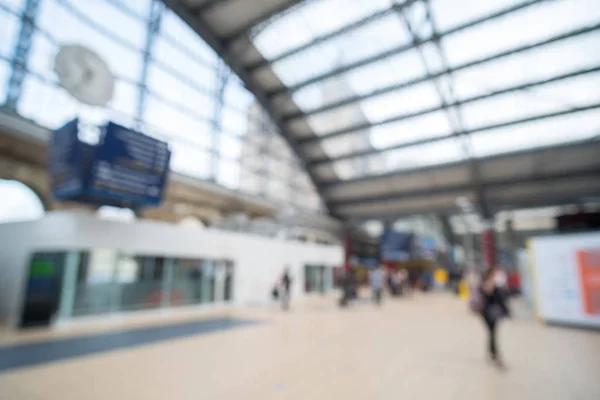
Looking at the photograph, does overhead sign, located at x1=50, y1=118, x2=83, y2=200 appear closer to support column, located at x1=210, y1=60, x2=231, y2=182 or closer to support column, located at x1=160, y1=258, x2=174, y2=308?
support column, located at x1=160, y1=258, x2=174, y2=308

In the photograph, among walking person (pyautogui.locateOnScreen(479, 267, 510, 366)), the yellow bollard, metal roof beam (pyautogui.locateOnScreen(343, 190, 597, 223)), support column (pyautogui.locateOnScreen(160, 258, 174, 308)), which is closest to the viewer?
walking person (pyautogui.locateOnScreen(479, 267, 510, 366))

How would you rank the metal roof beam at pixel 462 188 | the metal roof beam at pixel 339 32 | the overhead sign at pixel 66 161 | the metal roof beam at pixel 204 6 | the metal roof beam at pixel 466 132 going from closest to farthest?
the overhead sign at pixel 66 161
the metal roof beam at pixel 339 32
the metal roof beam at pixel 466 132
the metal roof beam at pixel 204 6
the metal roof beam at pixel 462 188

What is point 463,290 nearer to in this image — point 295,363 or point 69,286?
point 295,363

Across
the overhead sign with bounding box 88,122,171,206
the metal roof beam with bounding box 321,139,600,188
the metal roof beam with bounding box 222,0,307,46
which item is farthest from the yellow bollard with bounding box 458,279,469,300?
the metal roof beam with bounding box 222,0,307,46

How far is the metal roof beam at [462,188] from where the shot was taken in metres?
18.9

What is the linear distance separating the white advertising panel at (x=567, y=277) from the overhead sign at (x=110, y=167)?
1160cm

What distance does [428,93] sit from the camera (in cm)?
1834

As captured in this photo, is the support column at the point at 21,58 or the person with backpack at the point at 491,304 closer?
the person with backpack at the point at 491,304

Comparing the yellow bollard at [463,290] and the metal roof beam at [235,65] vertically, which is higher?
the metal roof beam at [235,65]

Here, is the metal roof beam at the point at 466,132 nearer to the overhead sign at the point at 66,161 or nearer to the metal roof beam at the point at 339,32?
the metal roof beam at the point at 339,32

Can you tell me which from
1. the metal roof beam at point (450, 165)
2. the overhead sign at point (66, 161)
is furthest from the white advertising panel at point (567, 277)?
the overhead sign at point (66, 161)

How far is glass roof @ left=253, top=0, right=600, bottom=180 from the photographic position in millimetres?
14602

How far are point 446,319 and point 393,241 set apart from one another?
12.7 meters

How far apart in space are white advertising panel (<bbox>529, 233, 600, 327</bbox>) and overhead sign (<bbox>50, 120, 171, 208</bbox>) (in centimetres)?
1160
